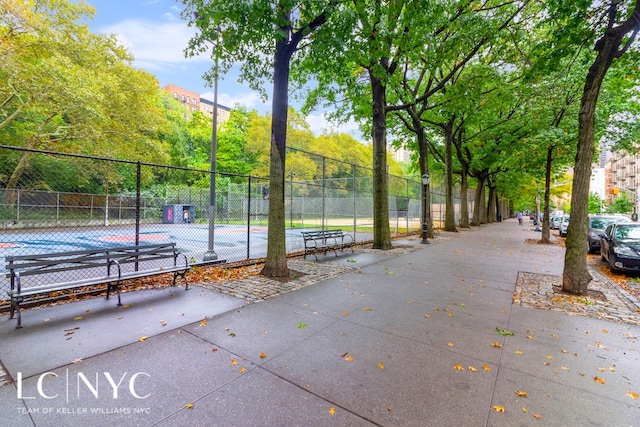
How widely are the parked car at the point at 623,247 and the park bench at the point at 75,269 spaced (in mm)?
11768

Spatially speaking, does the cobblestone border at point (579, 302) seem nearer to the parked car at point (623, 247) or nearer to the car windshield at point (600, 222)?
the parked car at point (623, 247)

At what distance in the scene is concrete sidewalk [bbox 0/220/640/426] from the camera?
2.48 m

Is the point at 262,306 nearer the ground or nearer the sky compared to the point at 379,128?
nearer the ground

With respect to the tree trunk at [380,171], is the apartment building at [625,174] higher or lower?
higher

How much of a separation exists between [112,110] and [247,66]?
618 inches

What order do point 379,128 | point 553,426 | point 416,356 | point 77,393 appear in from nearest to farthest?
point 553,426 < point 77,393 < point 416,356 < point 379,128

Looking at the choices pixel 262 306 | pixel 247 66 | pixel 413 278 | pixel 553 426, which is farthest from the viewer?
pixel 247 66

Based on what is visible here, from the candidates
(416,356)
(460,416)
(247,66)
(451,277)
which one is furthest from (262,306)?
(247,66)

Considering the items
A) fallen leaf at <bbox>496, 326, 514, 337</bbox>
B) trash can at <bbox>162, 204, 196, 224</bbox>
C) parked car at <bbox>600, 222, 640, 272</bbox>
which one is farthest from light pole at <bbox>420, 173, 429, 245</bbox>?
trash can at <bbox>162, 204, 196, 224</bbox>

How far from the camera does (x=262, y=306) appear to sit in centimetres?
506

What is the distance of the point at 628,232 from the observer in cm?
943

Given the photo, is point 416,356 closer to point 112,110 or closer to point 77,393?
point 77,393

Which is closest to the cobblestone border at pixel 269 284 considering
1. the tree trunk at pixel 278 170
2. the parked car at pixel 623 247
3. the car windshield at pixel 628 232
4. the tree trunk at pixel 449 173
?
the tree trunk at pixel 278 170

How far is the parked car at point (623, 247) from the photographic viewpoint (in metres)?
8.32
